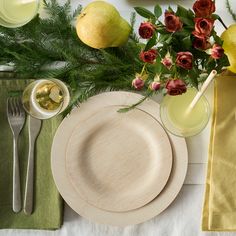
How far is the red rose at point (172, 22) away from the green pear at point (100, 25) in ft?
0.55

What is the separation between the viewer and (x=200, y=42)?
19.6 inches

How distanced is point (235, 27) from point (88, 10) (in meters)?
0.23

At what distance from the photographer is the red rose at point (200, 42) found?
481 millimetres

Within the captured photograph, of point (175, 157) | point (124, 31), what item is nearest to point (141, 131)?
point (175, 157)

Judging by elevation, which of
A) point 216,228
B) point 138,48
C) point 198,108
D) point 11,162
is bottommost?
point 216,228

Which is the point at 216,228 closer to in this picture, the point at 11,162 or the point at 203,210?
the point at 203,210

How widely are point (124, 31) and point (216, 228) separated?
0.38m

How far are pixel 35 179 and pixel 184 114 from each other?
0.29 meters

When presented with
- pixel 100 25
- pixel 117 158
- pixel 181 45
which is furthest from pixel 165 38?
pixel 117 158

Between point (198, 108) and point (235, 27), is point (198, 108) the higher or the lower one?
the lower one

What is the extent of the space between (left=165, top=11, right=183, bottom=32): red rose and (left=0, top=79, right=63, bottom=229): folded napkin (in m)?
0.30

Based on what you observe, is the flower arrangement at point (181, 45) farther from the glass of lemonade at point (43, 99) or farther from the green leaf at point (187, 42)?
the glass of lemonade at point (43, 99)

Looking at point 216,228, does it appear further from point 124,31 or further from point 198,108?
point 124,31

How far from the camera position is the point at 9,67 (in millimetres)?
707
